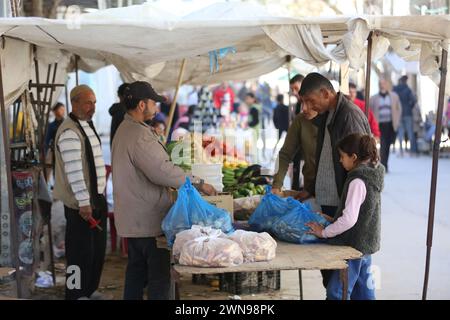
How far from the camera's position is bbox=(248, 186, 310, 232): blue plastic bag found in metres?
5.91

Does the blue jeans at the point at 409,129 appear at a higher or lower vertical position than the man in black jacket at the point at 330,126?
lower

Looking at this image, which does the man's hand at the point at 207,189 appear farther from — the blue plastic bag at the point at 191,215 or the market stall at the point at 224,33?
the market stall at the point at 224,33

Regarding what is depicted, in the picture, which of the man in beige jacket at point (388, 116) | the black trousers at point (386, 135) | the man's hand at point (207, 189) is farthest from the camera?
the man in beige jacket at point (388, 116)

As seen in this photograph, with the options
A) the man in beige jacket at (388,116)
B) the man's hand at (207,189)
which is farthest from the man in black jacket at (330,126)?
the man in beige jacket at (388,116)

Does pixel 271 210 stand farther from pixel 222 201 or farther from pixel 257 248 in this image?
pixel 257 248

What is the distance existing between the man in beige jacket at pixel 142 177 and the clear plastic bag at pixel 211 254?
0.88m

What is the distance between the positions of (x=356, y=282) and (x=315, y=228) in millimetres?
744

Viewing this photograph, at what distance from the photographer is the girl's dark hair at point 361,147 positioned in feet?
18.2

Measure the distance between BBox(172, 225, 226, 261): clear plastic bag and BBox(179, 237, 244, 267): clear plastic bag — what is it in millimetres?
94

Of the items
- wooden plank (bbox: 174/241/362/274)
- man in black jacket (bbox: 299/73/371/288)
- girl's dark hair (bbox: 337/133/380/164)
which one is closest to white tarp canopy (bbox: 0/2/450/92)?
man in black jacket (bbox: 299/73/371/288)

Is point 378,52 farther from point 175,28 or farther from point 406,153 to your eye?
point 406,153

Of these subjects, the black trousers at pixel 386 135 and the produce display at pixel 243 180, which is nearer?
the produce display at pixel 243 180

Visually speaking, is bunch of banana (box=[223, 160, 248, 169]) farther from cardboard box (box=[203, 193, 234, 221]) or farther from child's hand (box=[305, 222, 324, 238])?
child's hand (box=[305, 222, 324, 238])

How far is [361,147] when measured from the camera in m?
5.55
